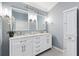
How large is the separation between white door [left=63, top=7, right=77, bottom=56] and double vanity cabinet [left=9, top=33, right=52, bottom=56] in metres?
0.62

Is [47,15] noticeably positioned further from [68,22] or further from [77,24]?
[77,24]

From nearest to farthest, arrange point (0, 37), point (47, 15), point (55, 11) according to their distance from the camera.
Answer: point (0, 37) < point (55, 11) < point (47, 15)

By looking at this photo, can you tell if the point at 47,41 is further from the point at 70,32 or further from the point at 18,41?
the point at 18,41

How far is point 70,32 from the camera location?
1.45 metres

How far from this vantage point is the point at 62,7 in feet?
5.57

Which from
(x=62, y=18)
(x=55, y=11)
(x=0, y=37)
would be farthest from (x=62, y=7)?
(x=0, y=37)

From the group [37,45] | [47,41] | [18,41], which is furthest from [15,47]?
[47,41]

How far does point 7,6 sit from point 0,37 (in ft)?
2.47

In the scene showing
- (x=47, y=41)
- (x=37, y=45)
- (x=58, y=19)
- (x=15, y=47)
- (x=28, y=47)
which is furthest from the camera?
(x=47, y=41)

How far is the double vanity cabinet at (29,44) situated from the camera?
1350 millimetres

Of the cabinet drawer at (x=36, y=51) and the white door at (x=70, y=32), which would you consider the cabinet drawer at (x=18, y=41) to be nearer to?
the cabinet drawer at (x=36, y=51)

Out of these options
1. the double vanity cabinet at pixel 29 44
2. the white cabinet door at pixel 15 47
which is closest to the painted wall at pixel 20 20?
the double vanity cabinet at pixel 29 44

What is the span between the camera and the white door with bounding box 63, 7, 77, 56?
4.51 feet

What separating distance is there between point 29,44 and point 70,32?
1063mm
